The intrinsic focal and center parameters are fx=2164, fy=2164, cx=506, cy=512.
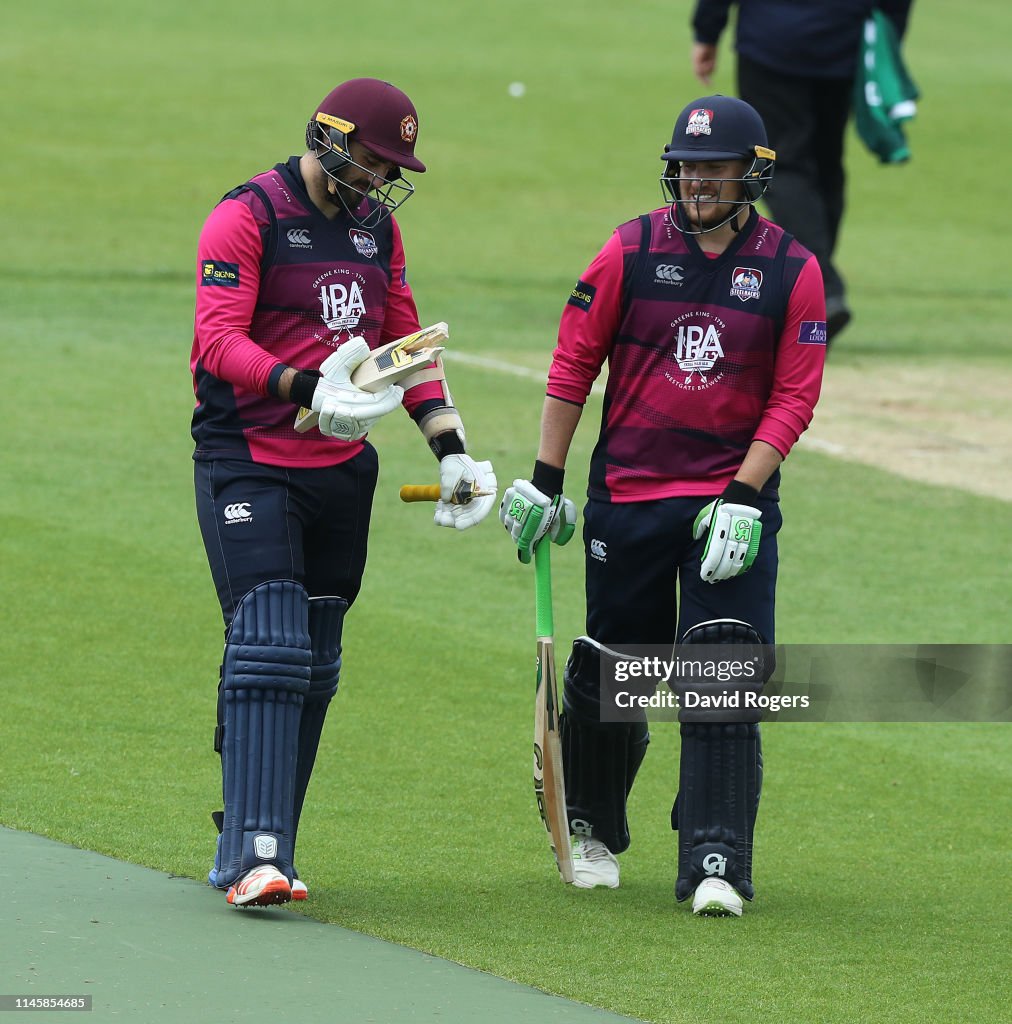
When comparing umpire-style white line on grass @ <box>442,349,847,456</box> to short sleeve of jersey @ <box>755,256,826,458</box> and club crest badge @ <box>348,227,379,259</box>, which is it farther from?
club crest badge @ <box>348,227,379,259</box>

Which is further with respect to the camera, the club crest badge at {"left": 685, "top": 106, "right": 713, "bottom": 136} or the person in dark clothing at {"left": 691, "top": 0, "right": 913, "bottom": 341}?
the person in dark clothing at {"left": 691, "top": 0, "right": 913, "bottom": 341}

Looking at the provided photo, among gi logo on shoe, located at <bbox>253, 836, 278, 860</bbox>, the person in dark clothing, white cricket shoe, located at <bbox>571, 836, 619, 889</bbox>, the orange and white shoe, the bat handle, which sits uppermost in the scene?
the person in dark clothing

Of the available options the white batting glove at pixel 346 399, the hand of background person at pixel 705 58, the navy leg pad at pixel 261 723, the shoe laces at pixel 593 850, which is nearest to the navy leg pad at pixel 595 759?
the shoe laces at pixel 593 850

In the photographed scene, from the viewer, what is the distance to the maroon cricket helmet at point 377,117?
17.7ft

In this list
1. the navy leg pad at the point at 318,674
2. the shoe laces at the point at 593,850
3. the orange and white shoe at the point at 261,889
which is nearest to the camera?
the orange and white shoe at the point at 261,889

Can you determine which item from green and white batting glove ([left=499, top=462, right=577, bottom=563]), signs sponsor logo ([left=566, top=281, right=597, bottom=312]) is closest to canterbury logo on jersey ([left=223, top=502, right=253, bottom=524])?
green and white batting glove ([left=499, top=462, right=577, bottom=563])

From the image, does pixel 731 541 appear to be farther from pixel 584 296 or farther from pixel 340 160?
pixel 340 160

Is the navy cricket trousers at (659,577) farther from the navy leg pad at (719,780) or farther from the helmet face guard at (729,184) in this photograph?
the helmet face guard at (729,184)

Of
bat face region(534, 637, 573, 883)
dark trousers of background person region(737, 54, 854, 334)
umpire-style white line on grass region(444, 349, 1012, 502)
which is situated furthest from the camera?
dark trousers of background person region(737, 54, 854, 334)

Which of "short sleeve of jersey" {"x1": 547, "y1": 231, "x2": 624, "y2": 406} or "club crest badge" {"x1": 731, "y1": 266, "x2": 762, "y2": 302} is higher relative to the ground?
"club crest badge" {"x1": 731, "y1": 266, "x2": 762, "y2": 302}

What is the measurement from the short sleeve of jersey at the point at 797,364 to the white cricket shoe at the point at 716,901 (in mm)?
1120

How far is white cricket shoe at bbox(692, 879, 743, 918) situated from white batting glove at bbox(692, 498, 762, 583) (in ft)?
2.54

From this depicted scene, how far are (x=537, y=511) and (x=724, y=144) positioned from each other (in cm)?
107

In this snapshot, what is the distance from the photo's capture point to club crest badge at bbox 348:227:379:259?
5.51 metres
